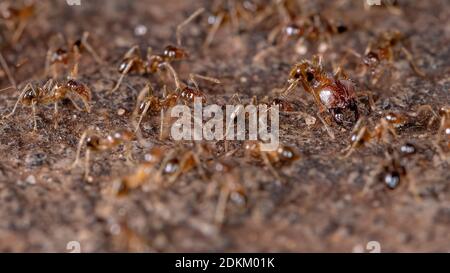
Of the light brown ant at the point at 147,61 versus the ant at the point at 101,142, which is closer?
the ant at the point at 101,142

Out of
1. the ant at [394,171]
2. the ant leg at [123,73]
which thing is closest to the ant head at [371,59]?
the ant at [394,171]

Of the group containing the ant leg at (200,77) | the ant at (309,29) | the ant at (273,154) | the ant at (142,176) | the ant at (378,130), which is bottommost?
the ant at (142,176)

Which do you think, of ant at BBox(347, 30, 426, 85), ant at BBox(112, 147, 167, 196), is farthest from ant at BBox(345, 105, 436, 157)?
ant at BBox(112, 147, 167, 196)

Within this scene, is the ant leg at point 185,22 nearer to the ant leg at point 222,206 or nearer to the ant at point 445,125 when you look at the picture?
the ant leg at point 222,206

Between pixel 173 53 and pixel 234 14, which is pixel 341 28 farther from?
pixel 173 53

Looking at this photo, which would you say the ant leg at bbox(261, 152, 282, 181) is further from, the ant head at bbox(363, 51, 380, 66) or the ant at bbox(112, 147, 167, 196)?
the ant head at bbox(363, 51, 380, 66)

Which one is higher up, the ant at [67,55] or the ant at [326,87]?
the ant at [67,55]

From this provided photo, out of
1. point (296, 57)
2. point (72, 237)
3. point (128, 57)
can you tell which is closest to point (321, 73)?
point (296, 57)

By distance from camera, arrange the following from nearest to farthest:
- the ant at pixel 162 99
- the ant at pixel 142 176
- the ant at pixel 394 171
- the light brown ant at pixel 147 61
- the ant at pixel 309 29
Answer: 1. the ant at pixel 142 176
2. the ant at pixel 394 171
3. the ant at pixel 162 99
4. the light brown ant at pixel 147 61
5. the ant at pixel 309 29
